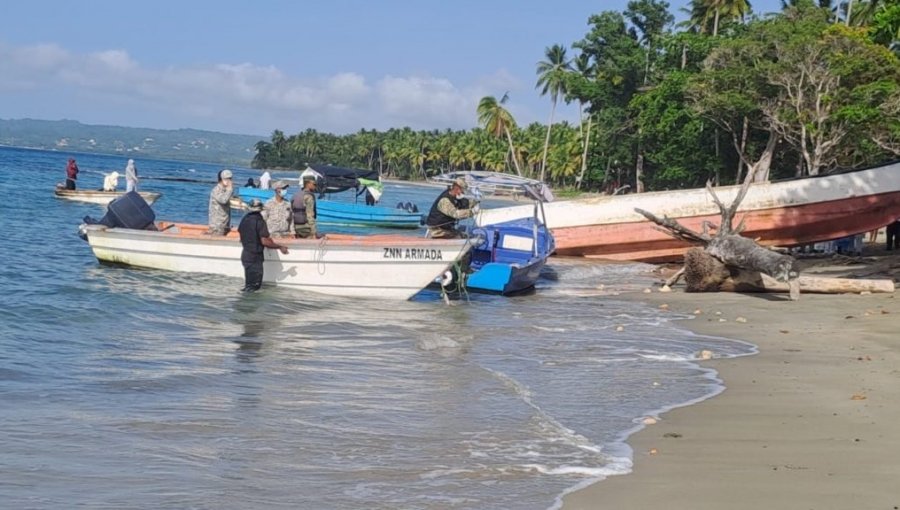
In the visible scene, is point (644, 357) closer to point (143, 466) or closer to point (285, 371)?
point (285, 371)

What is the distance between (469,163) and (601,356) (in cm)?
12628

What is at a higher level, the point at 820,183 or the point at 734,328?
the point at 820,183

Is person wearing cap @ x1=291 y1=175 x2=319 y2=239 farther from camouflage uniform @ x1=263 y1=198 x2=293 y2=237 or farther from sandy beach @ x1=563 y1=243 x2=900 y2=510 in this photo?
sandy beach @ x1=563 y1=243 x2=900 y2=510

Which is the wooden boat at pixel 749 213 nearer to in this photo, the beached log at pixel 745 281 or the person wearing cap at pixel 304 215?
the beached log at pixel 745 281

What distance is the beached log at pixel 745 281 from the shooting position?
15.3 meters

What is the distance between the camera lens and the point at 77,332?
11.4 meters

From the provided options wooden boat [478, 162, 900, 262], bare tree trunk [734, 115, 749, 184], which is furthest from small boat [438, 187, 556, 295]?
bare tree trunk [734, 115, 749, 184]

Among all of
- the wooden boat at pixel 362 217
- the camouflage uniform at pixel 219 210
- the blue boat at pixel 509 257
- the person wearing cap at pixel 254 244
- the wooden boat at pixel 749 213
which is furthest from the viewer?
the wooden boat at pixel 362 217

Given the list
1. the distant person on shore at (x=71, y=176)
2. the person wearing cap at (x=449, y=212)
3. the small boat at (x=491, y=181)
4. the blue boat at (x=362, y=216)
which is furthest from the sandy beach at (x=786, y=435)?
the distant person on shore at (x=71, y=176)

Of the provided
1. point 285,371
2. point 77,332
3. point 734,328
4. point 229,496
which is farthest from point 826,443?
point 77,332

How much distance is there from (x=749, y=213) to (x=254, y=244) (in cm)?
1341

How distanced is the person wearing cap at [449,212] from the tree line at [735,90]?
7603 millimetres

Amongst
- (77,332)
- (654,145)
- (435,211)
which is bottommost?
(77,332)

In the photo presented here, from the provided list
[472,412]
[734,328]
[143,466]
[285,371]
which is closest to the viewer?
[143,466]
